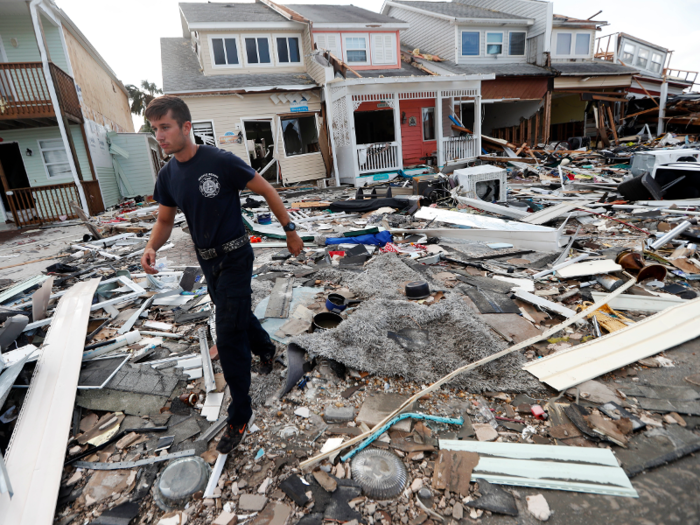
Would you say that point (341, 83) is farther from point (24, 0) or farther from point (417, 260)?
point (417, 260)

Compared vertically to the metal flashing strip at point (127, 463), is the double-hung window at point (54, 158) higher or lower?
higher

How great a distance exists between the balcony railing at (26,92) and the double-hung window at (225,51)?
18.6 ft

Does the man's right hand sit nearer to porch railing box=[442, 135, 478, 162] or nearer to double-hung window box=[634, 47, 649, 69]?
porch railing box=[442, 135, 478, 162]

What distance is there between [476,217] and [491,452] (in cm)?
553

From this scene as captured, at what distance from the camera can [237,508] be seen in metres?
1.90

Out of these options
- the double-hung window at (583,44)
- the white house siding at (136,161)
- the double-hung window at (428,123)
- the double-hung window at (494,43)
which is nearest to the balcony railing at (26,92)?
the white house siding at (136,161)

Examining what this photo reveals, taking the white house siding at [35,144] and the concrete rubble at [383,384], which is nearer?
the concrete rubble at [383,384]

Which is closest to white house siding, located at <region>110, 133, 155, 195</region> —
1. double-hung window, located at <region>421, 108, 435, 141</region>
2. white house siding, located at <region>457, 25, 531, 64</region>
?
double-hung window, located at <region>421, 108, 435, 141</region>

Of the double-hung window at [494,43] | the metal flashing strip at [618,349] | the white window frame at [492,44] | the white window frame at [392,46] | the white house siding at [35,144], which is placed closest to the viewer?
the metal flashing strip at [618,349]

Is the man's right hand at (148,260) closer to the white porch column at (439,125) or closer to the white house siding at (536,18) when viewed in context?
the white porch column at (439,125)

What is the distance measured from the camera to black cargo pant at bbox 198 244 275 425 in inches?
86.9

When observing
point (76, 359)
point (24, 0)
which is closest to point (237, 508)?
point (76, 359)

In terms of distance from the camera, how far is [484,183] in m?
9.22

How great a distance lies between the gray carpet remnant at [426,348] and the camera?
2725 mm
